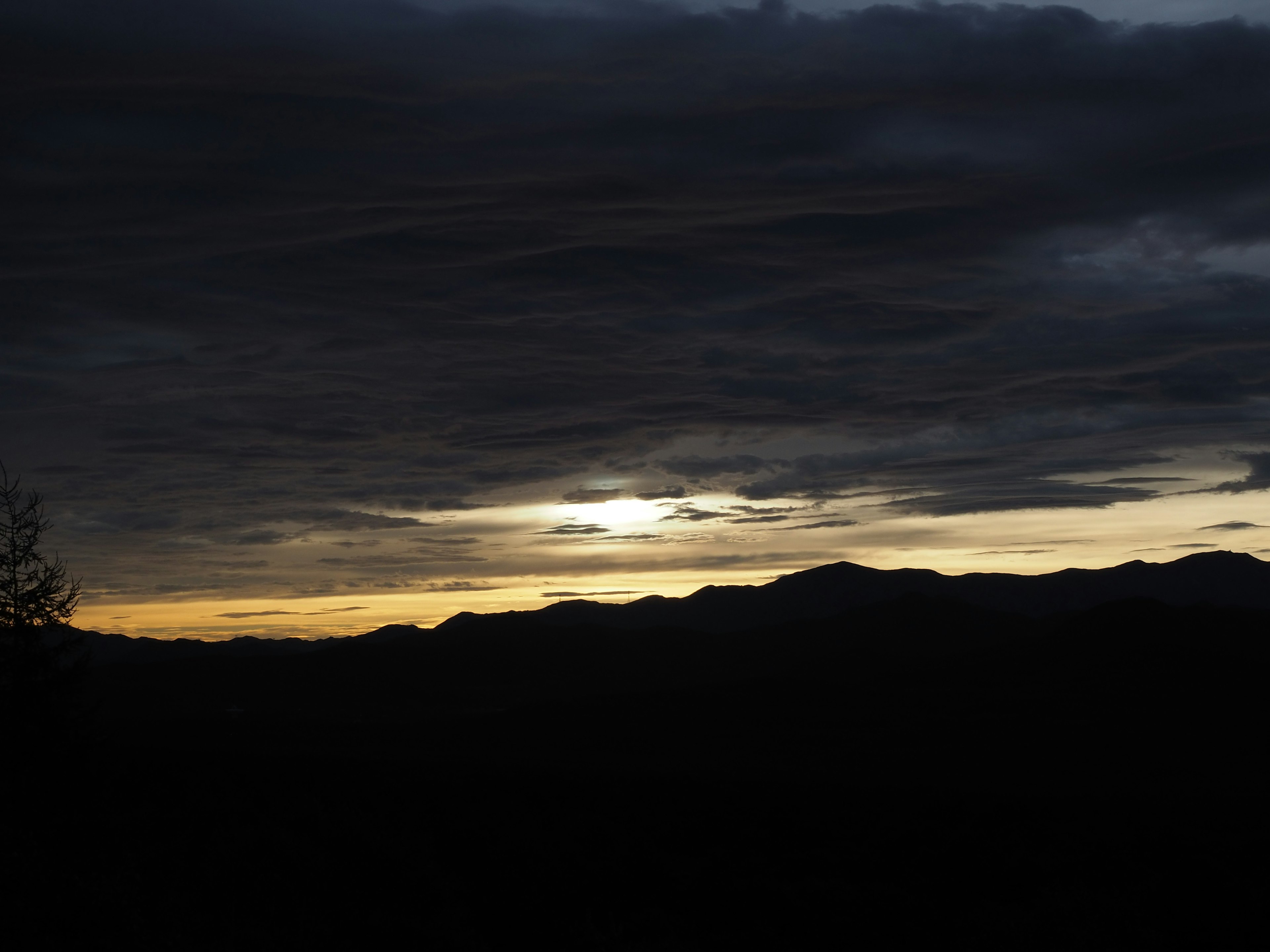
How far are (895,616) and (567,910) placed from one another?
144 meters

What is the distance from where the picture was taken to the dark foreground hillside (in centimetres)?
2039

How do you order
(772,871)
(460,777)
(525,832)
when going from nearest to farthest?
(772,871) < (525,832) < (460,777)

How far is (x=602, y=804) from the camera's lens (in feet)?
118

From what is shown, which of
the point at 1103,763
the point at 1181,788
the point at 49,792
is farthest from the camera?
the point at 1103,763

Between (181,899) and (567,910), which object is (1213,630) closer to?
(567,910)

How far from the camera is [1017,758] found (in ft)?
203

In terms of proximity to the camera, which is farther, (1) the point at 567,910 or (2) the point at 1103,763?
(2) the point at 1103,763

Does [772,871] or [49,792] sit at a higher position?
[49,792]

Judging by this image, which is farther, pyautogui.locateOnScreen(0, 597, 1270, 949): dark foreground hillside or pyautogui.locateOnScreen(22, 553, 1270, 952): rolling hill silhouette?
pyautogui.locateOnScreen(22, 553, 1270, 952): rolling hill silhouette

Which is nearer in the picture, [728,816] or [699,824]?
[699,824]

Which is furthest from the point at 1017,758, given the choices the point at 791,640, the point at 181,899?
the point at 791,640

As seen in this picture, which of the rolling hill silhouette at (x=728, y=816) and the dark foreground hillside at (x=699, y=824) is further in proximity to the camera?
the rolling hill silhouette at (x=728, y=816)

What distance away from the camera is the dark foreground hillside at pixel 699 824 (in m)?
20.4

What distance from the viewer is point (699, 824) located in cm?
3200
